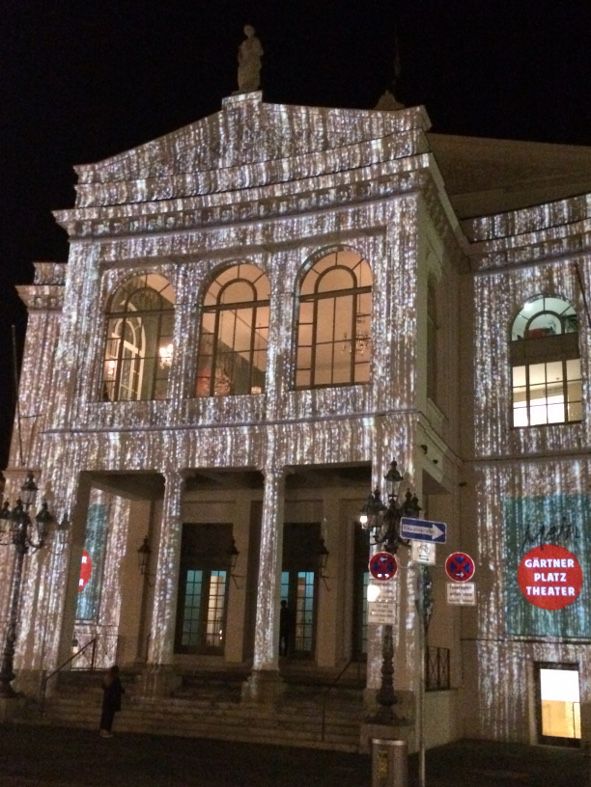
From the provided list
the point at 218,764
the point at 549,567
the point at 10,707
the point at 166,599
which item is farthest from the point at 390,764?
the point at 10,707

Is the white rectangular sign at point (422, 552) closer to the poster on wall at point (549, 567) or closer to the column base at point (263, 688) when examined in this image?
the column base at point (263, 688)

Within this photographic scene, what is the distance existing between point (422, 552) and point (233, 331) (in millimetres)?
11570

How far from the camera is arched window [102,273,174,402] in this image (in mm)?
21656

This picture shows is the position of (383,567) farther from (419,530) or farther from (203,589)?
(203,589)

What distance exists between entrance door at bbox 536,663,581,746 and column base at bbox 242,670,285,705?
19.2 feet

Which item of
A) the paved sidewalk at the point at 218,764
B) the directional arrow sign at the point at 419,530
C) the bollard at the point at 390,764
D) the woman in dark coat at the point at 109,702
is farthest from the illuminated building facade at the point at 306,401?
the bollard at the point at 390,764

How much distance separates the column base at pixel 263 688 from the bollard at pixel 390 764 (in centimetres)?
770

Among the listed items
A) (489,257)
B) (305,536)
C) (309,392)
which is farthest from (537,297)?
(305,536)

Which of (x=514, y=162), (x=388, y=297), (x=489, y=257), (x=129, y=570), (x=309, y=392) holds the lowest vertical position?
(x=129, y=570)

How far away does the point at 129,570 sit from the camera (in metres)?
23.3

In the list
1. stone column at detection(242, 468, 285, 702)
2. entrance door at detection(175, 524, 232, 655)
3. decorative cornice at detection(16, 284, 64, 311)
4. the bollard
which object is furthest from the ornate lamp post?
decorative cornice at detection(16, 284, 64, 311)

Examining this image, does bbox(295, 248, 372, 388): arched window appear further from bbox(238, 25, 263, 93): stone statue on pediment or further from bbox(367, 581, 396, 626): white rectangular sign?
bbox(367, 581, 396, 626): white rectangular sign

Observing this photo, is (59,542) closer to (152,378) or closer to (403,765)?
(152,378)

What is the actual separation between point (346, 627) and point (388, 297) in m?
7.86
